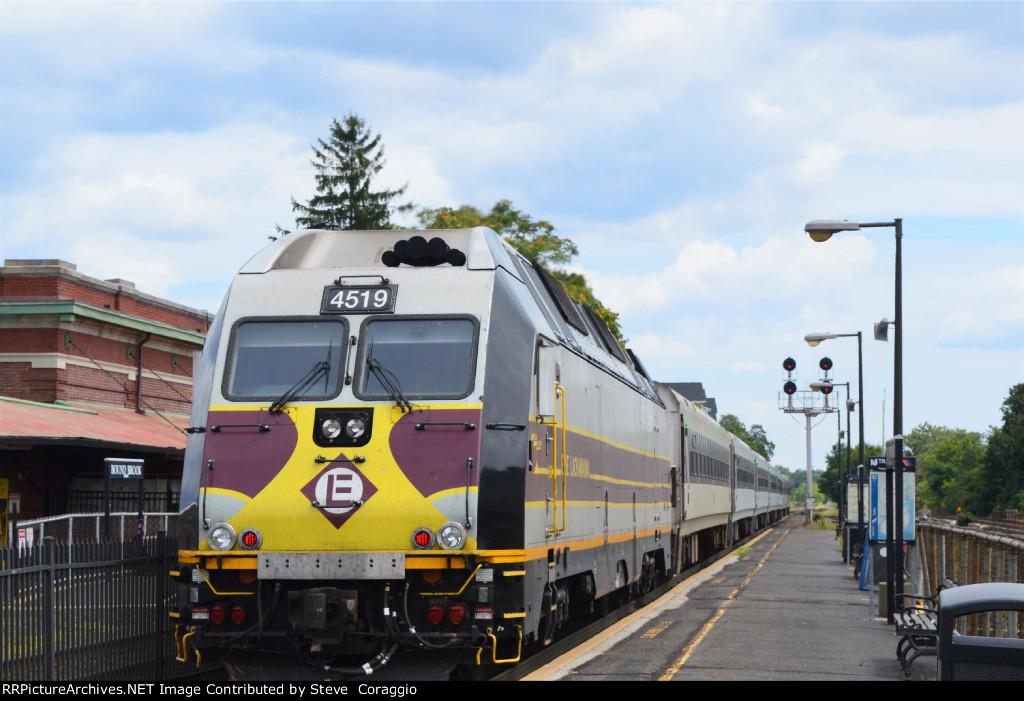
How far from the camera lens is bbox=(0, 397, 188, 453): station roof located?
25.0 metres

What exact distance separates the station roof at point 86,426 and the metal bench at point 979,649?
19.6 m

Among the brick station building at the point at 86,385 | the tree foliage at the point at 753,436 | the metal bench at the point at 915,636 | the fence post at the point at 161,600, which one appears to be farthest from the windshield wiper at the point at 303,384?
the tree foliage at the point at 753,436

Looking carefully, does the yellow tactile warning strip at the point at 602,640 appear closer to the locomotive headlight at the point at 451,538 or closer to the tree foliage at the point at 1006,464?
the locomotive headlight at the point at 451,538

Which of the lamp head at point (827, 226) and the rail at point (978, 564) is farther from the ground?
the lamp head at point (827, 226)

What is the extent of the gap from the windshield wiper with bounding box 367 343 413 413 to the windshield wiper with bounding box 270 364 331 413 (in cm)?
36

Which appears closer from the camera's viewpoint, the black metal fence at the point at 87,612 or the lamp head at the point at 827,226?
the black metal fence at the point at 87,612

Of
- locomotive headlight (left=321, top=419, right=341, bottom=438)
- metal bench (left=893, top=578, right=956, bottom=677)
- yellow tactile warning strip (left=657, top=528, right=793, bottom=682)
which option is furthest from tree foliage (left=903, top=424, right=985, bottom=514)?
locomotive headlight (left=321, top=419, right=341, bottom=438)

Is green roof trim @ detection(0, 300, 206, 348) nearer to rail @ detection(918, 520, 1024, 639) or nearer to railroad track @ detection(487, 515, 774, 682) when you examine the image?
railroad track @ detection(487, 515, 774, 682)

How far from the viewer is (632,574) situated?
18.1 m

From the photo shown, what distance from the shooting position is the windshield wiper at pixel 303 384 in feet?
34.9

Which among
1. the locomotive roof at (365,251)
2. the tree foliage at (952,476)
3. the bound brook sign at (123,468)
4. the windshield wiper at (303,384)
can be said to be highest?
the locomotive roof at (365,251)

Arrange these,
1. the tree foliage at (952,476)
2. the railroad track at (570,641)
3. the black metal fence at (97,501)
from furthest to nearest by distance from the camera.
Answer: the tree foliage at (952,476) < the black metal fence at (97,501) < the railroad track at (570,641)

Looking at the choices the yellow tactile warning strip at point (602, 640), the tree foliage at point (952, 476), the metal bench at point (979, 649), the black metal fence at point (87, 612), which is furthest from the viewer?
the tree foliage at point (952, 476)

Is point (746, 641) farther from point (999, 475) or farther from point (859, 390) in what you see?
point (999, 475)
